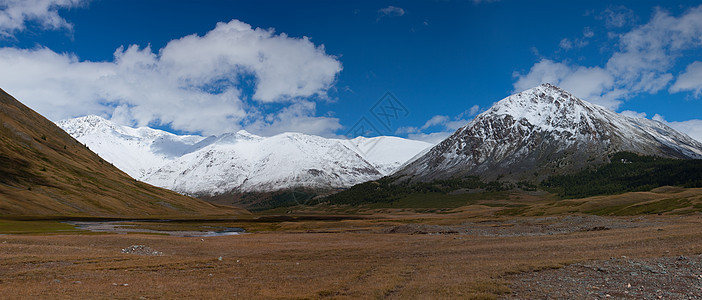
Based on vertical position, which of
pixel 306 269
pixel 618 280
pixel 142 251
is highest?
pixel 618 280

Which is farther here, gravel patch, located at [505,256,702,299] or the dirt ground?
the dirt ground

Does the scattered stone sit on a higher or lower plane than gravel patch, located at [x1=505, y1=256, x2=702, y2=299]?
lower

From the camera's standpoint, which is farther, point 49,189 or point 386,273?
point 49,189

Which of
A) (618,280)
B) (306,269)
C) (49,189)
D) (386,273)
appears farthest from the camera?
(49,189)

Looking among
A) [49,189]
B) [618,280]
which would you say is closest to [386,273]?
[618,280]

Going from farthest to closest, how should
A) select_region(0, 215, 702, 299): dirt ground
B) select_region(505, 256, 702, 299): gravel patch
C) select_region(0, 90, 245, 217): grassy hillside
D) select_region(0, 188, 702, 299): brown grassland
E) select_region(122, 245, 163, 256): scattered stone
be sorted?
select_region(0, 90, 245, 217): grassy hillside
select_region(122, 245, 163, 256): scattered stone
select_region(0, 188, 702, 299): brown grassland
select_region(0, 215, 702, 299): dirt ground
select_region(505, 256, 702, 299): gravel patch

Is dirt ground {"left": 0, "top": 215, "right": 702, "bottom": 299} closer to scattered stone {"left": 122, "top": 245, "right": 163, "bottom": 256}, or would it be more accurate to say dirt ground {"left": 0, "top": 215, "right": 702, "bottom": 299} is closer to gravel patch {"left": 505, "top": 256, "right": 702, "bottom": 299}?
gravel patch {"left": 505, "top": 256, "right": 702, "bottom": 299}

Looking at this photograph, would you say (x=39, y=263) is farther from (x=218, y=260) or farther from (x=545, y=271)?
(x=545, y=271)

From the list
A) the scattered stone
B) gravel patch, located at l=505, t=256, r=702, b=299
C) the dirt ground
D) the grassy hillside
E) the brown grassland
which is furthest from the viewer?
the grassy hillside

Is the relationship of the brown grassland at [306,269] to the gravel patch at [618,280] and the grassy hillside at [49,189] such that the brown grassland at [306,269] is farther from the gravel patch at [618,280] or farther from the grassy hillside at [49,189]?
the grassy hillside at [49,189]

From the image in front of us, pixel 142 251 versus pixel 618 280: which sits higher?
pixel 618 280

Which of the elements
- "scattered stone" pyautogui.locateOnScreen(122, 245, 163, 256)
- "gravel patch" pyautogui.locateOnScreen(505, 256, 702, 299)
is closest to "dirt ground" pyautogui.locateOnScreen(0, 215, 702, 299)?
"gravel patch" pyautogui.locateOnScreen(505, 256, 702, 299)

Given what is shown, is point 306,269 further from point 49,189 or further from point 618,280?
point 49,189

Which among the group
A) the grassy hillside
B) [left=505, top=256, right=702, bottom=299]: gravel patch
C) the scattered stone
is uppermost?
the grassy hillside
